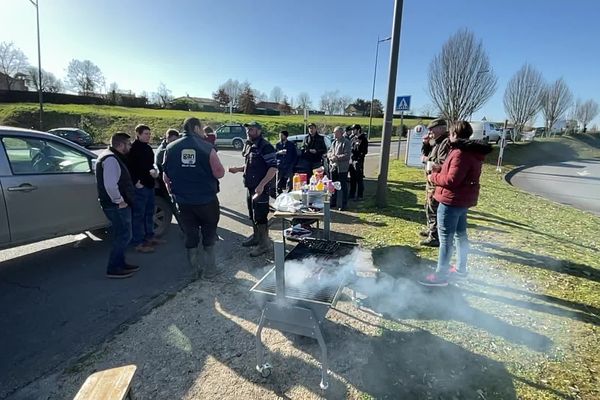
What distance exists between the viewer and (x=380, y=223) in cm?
627

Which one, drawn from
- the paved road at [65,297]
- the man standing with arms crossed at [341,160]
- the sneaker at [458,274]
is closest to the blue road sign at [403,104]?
the man standing with arms crossed at [341,160]

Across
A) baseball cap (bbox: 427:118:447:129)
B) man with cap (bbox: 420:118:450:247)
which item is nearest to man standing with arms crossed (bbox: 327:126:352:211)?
man with cap (bbox: 420:118:450:247)

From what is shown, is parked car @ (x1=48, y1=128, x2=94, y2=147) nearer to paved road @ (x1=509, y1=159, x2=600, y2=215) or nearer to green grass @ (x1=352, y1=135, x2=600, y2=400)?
green grass @ (x1=352, y1=135, x2=600, y2=400)

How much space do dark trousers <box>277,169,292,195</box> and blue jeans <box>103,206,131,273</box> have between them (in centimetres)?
438

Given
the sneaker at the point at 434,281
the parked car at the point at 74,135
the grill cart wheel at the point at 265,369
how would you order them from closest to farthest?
the grill cart wheel at the point at 265,369
the sneaker at the point at 434,281
the parked car at the point at 74,135

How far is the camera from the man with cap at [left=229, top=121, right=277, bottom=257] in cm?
455

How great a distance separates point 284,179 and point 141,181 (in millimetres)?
4092

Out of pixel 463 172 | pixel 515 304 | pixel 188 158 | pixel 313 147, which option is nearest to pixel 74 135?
pixel 313 147

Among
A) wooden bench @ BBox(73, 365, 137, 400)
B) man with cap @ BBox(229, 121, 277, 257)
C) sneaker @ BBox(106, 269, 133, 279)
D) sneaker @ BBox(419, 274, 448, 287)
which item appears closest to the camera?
wooden bench @ BBox(73, 365, 137, 400)

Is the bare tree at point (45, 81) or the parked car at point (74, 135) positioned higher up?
the bare tree at point (45, 81)

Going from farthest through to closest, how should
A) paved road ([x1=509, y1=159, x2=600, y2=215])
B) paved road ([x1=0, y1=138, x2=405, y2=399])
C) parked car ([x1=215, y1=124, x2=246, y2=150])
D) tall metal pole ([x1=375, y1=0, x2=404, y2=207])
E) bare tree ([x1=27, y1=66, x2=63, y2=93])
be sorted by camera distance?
bare tree ([x1=27, y1=66, x2=63, y2=93]) < parked car ([x1=215, y1=124, x2=246, y2=150]) < paved road ([x1=509, y1=159, x2=600, y2=215]) < tall metal pole ([x1=375, y1=0, x2=404, y2=207]) < paved road ([x1=0, y1=138, x2=405, y2=399])

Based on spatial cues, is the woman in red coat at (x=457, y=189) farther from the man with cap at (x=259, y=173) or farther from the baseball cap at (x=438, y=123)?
the man with cap at (x=259, y=173)

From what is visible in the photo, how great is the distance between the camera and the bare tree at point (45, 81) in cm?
5027

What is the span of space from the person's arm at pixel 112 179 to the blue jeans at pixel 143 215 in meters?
1.00
